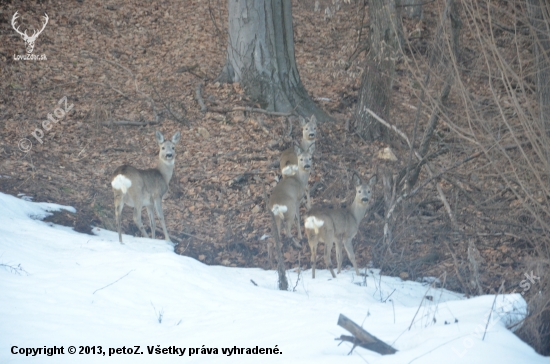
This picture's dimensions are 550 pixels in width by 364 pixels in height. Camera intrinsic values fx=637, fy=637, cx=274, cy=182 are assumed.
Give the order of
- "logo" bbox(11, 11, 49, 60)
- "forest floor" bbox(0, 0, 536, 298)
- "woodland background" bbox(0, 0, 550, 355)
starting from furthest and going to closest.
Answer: "logo" bbox(11, 11, 49, 60), "forest floor" bbox(0, 0, 536, 298), "woodland background" bbox(0, 0, 550, 355)

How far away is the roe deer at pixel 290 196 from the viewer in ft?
30.0

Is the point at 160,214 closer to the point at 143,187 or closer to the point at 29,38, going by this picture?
the point at 143,187

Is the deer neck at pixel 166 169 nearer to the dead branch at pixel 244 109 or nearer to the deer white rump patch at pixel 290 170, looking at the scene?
the deer white rump patch at pixel 290 170

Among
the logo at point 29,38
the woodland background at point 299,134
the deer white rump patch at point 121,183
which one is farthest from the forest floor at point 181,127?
the deer white rump patch at point 121,183

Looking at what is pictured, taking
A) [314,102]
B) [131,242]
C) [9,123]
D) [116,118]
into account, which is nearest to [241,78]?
[314,102]

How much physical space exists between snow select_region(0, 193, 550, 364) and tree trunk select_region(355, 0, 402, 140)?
406cm

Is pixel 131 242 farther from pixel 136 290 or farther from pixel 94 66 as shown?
pixel 94 66

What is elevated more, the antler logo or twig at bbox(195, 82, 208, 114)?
the antler logo

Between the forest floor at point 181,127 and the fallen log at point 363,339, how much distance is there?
4.03 metres

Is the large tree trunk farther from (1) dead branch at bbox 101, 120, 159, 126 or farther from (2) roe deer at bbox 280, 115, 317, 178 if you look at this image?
(1) dead branch at bbox 101, 120, 159, 126

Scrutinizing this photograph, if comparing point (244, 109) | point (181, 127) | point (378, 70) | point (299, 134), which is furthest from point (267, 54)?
point (378, 70)

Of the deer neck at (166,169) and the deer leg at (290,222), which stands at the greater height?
the deer neck at (166,169)

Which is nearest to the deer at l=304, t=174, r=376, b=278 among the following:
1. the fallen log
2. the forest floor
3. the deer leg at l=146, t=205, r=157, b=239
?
the forest floor

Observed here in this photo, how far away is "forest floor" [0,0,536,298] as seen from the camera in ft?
30.4
